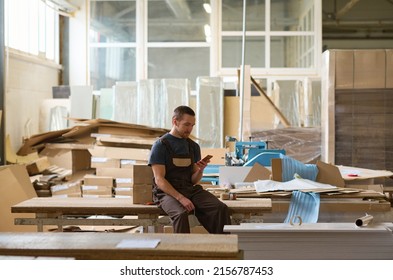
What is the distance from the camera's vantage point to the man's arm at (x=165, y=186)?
4.09m

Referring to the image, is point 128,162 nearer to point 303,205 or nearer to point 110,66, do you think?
point 303,205

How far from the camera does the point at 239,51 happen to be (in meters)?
11.9

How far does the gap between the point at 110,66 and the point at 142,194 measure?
7.83 metres

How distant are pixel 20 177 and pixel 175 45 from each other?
18.9ft

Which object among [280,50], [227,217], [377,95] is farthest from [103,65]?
[227,217]

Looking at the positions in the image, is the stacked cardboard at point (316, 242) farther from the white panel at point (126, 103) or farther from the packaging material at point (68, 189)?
the white panel at point (126, 103)

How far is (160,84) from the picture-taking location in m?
10.2

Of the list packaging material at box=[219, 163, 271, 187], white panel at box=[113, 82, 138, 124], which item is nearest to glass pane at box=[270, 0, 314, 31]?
white panel at box=[113, 82, 138, 124]

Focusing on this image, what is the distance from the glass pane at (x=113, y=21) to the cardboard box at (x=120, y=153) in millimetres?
4267

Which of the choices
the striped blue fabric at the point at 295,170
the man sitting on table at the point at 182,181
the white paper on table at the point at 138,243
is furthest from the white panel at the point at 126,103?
the white paper on table at the point at 138,243

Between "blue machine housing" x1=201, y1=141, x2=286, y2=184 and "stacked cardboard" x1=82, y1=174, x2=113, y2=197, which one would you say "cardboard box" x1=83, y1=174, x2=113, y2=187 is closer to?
"stacked cardboard" x1=82, y1=174, x2=113, y2=197

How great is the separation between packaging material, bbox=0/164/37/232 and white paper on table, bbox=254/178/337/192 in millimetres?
2597

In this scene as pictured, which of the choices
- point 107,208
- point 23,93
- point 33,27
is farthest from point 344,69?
point 33,27

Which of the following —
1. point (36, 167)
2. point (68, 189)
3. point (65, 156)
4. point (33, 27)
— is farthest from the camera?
point (33, 27)
